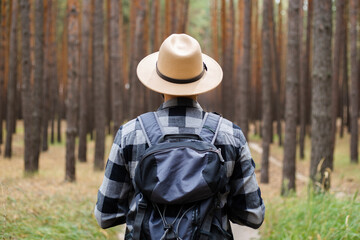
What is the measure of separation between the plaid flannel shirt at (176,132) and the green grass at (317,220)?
1.84 meters

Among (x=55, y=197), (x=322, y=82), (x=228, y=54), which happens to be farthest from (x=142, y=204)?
(x=228, y=54)

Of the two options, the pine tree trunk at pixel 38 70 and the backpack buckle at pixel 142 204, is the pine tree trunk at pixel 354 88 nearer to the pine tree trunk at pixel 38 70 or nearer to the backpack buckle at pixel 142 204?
the pine tree trunk at pixel 38 70

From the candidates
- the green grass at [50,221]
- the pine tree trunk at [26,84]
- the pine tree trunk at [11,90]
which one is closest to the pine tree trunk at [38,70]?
the pine tree trunk at [26,84]

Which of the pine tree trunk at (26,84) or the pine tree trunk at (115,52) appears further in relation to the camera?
the pine tree trunk at (115,52)

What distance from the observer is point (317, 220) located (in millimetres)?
4793

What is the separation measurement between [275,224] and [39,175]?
629 cm

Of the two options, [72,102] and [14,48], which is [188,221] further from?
[14,48]

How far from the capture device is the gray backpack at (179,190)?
6.45ft

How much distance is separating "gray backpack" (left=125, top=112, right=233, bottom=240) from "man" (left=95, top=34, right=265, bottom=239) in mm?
117

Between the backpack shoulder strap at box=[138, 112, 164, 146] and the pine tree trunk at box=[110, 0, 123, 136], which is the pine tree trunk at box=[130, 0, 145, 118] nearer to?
the pine tree trunk at box=[110, 0, 123, 136]

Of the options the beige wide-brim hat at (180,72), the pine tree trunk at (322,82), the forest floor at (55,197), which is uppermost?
the beige wide-brim hat at (180,72)

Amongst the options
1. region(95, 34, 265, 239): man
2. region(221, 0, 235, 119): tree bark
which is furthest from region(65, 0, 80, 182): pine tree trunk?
region(221, 0, 235, 119): tree bark

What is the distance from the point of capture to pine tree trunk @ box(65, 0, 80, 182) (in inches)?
361

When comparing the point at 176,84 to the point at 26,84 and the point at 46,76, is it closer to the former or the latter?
the point at 26,84
